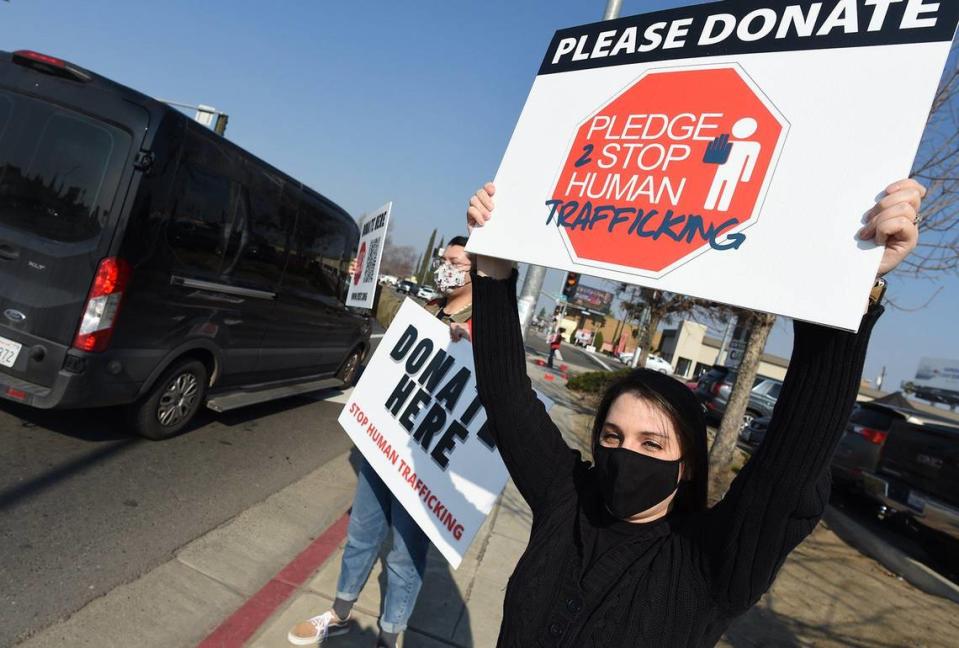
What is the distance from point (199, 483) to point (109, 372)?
1049 millimetres

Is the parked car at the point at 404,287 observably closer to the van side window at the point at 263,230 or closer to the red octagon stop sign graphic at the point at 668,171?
the van side window at the point at 263,230

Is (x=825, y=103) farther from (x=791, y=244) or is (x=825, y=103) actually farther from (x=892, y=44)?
(x=791, y=244)

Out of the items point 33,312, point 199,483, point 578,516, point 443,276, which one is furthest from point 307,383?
point 578,516

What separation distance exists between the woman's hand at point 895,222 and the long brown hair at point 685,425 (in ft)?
1.65

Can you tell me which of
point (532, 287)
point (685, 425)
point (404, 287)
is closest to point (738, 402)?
point (532, 287)

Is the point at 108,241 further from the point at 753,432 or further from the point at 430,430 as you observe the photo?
the point at 753,432

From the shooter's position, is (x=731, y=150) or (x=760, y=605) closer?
(x=731, y=150)

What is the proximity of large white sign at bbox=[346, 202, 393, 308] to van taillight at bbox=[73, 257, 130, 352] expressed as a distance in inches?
71.5

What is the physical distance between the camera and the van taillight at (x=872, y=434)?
836cm

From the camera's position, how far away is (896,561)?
19.0ft

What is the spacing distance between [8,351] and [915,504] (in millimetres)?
9072

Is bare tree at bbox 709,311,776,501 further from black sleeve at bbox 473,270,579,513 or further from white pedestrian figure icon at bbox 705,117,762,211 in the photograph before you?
white pedestrian figure icon at bbox 705,117,762,211

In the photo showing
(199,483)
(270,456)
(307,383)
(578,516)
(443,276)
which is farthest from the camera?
(307,383)

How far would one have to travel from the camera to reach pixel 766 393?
609 inches
